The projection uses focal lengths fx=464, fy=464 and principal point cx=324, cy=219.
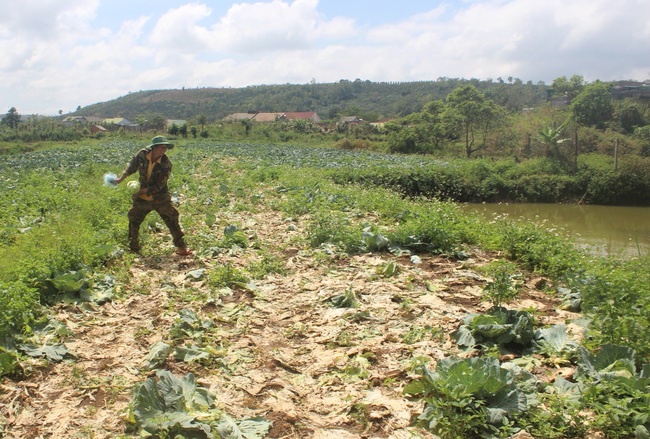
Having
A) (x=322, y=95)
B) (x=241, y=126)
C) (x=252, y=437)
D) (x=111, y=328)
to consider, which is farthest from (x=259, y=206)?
(x=322, y=95)

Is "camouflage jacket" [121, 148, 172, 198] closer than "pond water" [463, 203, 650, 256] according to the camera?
Yes

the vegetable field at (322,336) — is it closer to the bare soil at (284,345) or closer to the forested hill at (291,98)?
the bare soil at (284,345)

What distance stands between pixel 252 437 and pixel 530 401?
6.34ft

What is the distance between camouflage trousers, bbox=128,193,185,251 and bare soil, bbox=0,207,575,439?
0.51 meters

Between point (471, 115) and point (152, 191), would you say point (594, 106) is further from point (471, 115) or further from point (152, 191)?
point (152, 191)

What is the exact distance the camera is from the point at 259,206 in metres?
12.4

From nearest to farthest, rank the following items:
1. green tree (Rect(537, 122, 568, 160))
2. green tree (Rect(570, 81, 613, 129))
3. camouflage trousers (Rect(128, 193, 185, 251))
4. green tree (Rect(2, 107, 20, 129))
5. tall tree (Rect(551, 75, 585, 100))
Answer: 1. camouflage trousers (Rect(128, 193, 185, 251))
2. green tree (Rect(537, 122, 568, 160))
3. green tree (Rect(570, 81, 613, 129))
4. tall tree (Rect(551, 75, 585, 100))
5. green tree (Rect(2, 107, 20, 129))

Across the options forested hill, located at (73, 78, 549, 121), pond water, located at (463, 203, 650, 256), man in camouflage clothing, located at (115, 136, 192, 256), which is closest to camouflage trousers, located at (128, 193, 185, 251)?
man in camouflage clothing, located at (115, 136, 192, 256)

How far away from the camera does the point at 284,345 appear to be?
4.68 m

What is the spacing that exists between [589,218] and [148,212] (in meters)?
21.2

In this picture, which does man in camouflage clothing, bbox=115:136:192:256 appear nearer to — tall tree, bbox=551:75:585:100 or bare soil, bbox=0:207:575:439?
bare soil, bbox=0:207:575:439

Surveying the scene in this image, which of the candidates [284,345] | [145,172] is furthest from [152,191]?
[284,345]

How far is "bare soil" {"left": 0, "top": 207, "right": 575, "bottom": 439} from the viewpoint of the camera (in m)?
3.41

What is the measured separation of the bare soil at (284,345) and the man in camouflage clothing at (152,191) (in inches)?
21.9
